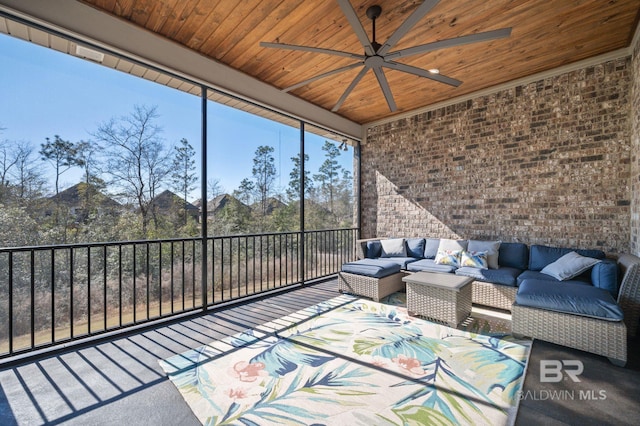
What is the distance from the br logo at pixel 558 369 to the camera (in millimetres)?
2102

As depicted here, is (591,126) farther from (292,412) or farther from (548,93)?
(292,412)

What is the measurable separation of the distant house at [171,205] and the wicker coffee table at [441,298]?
2.93 m


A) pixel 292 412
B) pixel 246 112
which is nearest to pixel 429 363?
pixel 292 412

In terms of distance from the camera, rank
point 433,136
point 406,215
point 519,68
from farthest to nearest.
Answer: point 406,215 < point 433,136 < point 519,68

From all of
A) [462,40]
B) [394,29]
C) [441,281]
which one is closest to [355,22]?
[462,40]

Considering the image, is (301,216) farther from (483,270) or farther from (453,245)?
(483,270)

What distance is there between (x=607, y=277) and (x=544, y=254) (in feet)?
2.83

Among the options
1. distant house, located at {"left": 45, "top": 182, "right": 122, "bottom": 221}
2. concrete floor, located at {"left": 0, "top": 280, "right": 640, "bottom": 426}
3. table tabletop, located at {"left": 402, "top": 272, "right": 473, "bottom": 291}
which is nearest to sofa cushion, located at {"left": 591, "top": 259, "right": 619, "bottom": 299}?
concrete floor, located at {"left": 0, "top": 280, "right": 640, "bottom": 426}

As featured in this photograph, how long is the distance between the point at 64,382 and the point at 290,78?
4.07 metres

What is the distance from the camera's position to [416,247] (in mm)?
4898

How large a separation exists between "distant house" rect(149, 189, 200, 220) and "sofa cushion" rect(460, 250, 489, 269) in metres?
3.78

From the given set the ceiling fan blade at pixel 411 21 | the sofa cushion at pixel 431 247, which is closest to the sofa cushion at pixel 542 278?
the sofa cushion at pixel 431 247

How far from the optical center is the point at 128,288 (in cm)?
328

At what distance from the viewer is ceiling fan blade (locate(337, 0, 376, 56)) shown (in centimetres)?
189
